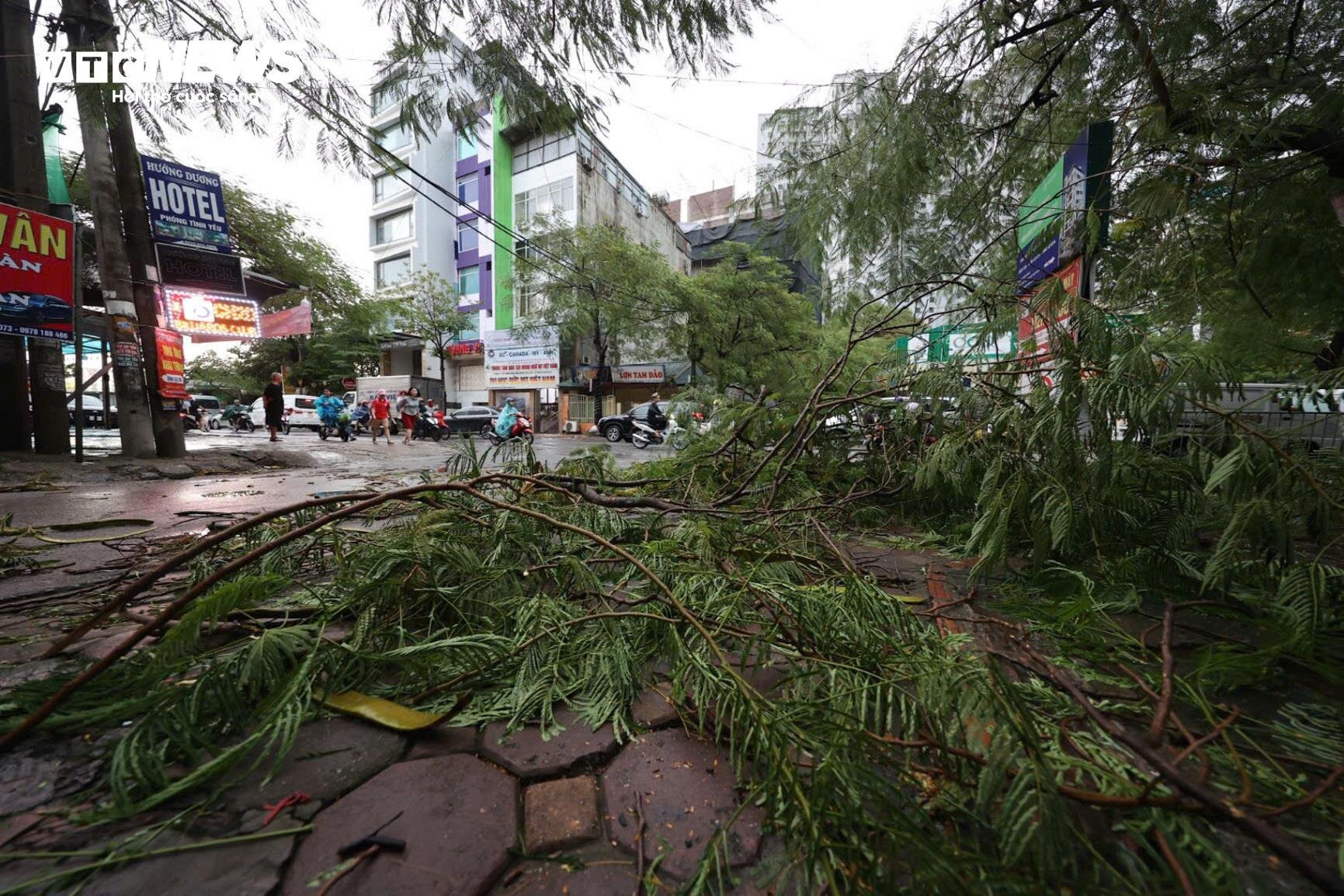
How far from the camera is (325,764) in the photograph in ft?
3.22

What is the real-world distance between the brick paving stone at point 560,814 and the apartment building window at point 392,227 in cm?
3191

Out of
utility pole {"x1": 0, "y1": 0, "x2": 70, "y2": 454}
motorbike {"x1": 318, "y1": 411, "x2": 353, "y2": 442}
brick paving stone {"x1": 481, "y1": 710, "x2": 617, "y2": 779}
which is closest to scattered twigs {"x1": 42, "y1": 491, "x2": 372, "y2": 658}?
brick paving stone {"x1": 481, "y1": 710, "x2": 617, "y2": 779}

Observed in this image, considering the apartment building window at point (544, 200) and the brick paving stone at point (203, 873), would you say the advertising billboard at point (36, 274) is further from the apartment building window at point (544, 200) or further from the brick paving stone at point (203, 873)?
the apartment building window at point (544, 200)

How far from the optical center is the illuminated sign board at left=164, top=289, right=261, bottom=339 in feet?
24.4

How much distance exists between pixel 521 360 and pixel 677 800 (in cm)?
2371

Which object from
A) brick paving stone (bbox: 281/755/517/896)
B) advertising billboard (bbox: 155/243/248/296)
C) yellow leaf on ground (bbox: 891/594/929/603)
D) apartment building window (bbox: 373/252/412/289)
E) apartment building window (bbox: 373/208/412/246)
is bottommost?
brick paving stone (bbox: 281/755/517/896)

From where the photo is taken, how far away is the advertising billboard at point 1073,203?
2.46m

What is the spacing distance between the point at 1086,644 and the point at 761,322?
13814 mm

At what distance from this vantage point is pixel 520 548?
182 cm

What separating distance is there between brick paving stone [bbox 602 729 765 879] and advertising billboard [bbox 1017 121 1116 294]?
2704 mm

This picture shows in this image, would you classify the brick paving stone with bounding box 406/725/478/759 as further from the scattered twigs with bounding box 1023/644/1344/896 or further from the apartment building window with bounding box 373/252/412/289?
the apartment building window with bounding box 373/252/412/289

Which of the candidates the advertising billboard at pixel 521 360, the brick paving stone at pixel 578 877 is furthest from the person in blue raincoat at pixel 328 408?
the brick paving stone at pixel 578 877

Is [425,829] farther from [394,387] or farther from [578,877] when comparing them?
[394,387]

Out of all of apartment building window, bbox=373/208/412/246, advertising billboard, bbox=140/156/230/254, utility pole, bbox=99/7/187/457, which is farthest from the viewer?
apartment building window, bbox=373/208/412/246
